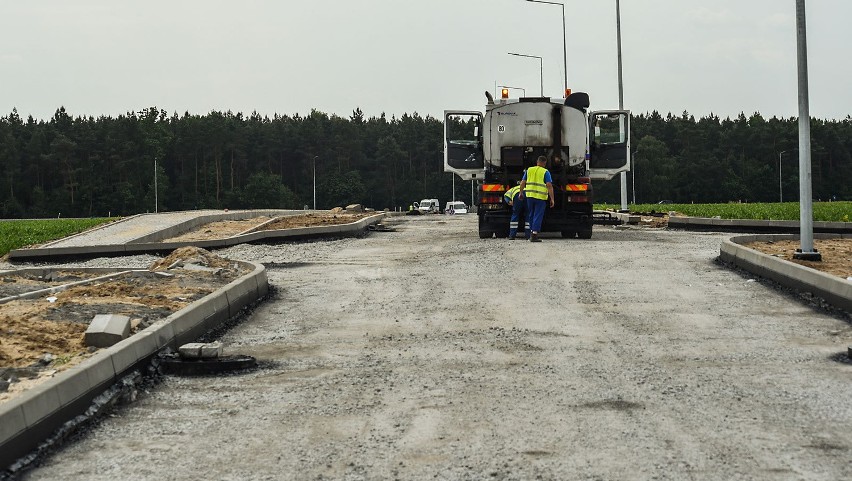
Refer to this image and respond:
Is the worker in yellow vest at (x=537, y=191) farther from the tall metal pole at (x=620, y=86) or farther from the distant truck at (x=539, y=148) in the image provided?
the tall metal pole at (x=620, y=86)

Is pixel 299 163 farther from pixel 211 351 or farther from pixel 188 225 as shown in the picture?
pixel 211 351

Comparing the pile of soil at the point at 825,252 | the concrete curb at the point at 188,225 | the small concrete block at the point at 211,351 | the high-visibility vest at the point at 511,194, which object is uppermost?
the high-visibility vest at the point at 511,194

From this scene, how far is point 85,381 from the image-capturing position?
7.16m

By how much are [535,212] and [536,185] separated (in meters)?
0.55

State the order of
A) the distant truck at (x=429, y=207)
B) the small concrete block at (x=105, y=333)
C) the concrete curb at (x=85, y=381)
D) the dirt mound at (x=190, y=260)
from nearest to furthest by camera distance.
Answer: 1. the concrete curb at (x=85, y=381)
2. the small concrete block at (x=105, y=333)
3. the dirt mound at (x=190, y=260)
4. the distant truck at (x=429, y=207)

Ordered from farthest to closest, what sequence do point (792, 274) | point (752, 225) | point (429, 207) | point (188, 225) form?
point (429, 207)
point (188, 225)
point (752, 225)
point (792, 274)

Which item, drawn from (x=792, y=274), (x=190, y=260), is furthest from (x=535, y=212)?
(x=792, y=274)

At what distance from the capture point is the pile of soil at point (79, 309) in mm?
7926

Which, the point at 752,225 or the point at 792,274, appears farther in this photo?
the point at 752,225

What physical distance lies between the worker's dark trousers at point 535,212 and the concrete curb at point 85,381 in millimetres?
11054

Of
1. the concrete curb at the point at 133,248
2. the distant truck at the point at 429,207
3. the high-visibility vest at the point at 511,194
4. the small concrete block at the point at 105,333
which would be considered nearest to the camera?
the small concrete block at the point at 105,333

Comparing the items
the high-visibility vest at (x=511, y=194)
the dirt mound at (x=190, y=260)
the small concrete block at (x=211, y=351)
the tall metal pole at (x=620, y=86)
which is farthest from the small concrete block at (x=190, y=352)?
the tall metal pole at (x=620, y=86)

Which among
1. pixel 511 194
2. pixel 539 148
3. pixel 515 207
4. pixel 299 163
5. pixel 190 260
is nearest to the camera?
pixel 190 260

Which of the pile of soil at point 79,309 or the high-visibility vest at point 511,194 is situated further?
the high-visibility vest at point 511,194
